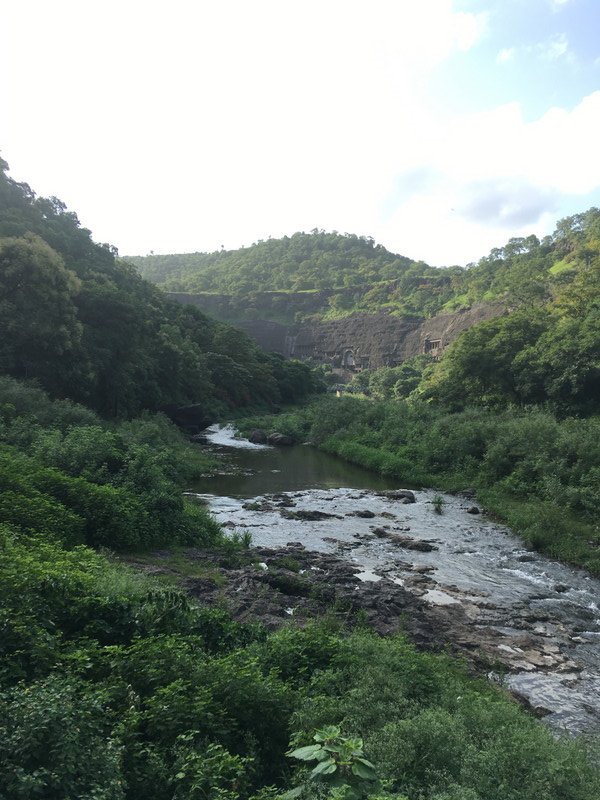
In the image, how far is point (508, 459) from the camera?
82.4ft

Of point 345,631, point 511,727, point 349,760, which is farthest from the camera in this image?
point 345,631

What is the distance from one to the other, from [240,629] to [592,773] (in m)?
4.62

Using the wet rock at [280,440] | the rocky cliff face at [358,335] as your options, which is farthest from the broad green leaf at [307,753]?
the rocky cliff face at [358,335]

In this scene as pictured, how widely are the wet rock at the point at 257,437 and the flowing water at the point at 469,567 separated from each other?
14359 mm

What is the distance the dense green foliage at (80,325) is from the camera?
26.2 metres

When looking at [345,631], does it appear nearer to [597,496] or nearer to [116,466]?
[116,466]

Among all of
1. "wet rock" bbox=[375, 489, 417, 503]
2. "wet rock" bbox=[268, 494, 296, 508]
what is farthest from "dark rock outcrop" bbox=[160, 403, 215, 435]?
"wet rock" bbox=[375, 489, 417, 503]

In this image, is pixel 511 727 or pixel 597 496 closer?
pixel 511 727

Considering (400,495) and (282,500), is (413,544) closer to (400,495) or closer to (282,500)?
(282,500)

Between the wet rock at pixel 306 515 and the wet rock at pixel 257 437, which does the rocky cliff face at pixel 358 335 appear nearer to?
the wet rock at pixel 257 437

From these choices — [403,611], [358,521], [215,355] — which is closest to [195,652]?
[403,611]

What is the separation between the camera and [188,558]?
44.1 feet

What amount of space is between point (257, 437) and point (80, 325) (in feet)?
62.8

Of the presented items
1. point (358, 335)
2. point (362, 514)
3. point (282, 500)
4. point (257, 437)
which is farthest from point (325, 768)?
point (358, 335)
